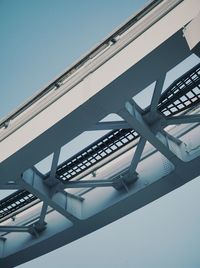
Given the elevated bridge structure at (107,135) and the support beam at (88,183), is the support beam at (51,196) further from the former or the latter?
the support beam at (88,183)

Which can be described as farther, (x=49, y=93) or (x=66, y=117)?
(x=49, y=93)

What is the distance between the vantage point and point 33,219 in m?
7.62

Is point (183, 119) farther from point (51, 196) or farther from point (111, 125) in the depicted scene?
point (51, 196)

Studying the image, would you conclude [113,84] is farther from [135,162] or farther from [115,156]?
[115,156]

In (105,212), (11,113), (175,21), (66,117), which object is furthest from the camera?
(105,212)

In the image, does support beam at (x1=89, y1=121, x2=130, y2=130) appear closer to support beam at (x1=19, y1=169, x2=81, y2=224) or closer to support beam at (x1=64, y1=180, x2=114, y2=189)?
support beam at (x1=64, y1=180, x2=114, y2=189)

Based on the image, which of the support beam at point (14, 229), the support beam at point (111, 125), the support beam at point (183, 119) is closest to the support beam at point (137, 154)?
the support beam at point (183, 119)

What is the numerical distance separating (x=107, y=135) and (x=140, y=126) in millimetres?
1354

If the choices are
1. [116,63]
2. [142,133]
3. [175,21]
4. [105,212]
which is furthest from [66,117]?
[105,212]

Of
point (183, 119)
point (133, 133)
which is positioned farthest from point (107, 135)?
point (183, 119)

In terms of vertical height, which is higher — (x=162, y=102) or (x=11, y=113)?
(x=11, y=113)

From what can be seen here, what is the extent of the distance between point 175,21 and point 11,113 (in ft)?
9.75

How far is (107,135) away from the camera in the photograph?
6.08 meters

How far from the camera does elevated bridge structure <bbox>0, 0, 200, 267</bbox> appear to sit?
375 centimetres
